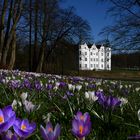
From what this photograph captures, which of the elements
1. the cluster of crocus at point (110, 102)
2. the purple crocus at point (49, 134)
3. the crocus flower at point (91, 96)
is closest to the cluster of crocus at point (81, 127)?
the purple crocus at point (49, 134)

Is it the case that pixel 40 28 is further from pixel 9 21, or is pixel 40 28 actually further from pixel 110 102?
pixel 110 102

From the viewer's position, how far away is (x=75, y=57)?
5456 cm

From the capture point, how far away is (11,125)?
41.1 inches

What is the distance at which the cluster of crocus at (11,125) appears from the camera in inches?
39.7

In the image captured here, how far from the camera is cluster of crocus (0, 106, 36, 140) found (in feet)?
3.31

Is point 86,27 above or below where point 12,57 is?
above

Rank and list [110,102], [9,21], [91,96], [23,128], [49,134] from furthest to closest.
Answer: [9,21], [91,96], [110,102], [23,128], [49,134]

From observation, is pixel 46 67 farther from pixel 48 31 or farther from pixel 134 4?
pixel 134 4

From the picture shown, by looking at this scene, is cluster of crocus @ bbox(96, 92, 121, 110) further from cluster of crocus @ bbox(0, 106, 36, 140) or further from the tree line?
the tree line

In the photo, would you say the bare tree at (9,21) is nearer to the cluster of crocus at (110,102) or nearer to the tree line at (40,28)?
the tree line at (40,28)

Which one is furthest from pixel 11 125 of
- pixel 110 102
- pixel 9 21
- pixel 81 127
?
pixel 9 21

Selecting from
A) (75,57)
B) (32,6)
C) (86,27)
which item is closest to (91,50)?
(75,57)

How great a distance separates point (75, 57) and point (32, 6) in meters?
24.1

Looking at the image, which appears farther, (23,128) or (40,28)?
(40,28)
